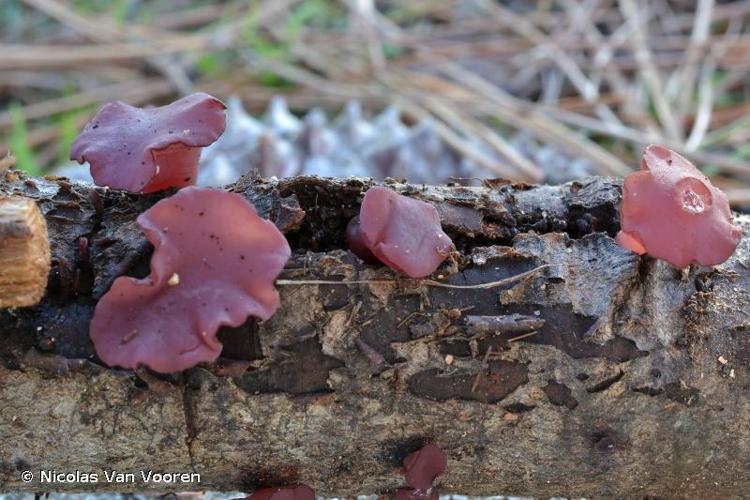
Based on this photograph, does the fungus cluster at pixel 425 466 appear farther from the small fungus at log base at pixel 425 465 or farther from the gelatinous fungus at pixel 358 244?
the gelatinous fungus at pixel 358 244

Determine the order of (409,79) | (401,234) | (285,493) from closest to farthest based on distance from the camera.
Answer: (401,234), (285,493), (409,79)

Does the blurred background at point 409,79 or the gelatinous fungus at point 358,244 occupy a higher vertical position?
the gelatinous fungus at point 358,244

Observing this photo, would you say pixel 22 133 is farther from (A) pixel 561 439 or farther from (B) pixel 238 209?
(A) pixel 561 439

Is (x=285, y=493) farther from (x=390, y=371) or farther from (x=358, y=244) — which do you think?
(x=358, y=244)

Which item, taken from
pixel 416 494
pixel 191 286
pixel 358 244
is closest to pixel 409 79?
pixel 358 244

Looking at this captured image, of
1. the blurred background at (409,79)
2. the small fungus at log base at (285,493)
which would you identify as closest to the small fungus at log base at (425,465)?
the small fungus at log base at (285,493)

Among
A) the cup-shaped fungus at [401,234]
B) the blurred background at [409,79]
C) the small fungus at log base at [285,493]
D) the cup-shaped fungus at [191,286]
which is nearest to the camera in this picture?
the cup-shaped fungus at [191,286]

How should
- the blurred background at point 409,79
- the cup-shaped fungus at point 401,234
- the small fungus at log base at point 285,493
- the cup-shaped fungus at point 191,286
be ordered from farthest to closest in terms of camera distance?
the blurred background at point 409,79 < the small fungus at log base at point 285,493 < the cup-shaped fungus at point 401,234 < the cup-shaped fungus at point 191,286
